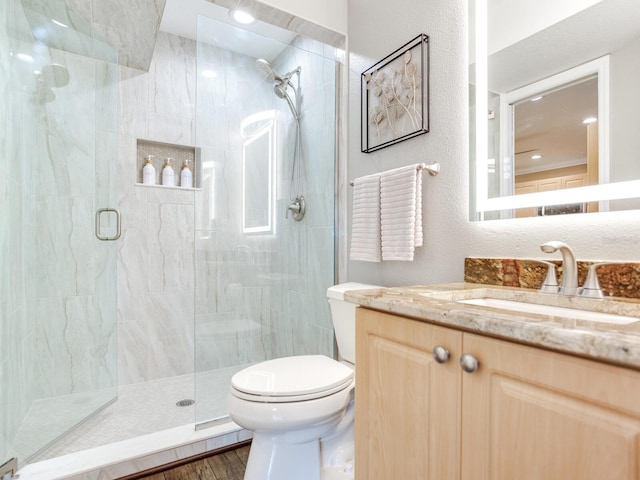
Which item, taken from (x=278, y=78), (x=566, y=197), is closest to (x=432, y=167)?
(x=566, y=197)

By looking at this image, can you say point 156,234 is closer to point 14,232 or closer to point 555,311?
point 14,232

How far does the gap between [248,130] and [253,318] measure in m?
1.17

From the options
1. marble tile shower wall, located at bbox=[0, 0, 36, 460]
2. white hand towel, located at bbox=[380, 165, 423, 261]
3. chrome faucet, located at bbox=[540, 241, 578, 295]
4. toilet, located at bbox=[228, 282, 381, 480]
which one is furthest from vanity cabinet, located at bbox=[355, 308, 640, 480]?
marble tile shower wall, located at bbox=[0, 0, 36, 460]

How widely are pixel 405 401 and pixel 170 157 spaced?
2520 mm

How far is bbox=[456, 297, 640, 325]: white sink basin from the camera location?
0.79 metres

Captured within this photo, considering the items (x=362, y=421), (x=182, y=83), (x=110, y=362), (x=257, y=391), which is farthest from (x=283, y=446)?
(x=182, y=83)

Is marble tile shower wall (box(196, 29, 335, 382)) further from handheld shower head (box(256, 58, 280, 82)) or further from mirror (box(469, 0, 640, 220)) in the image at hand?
mirror (box(469, 0, 640, 220))

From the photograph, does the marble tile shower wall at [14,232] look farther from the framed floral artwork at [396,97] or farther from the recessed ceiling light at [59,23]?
the framed floral artwork at [396,97]

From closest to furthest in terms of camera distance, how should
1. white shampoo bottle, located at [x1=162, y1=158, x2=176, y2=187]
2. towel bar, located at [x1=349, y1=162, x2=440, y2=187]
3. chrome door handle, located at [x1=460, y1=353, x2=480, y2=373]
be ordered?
1. chrome door handle, located at [x1=460, y1=353, x2=480, y2=373]
2. towel bar, located at [x1=349, y1=162, x2=440, y2=187]
3. white shampoo bottle, located at [x1=162, y1=158, x2=176, y2=187]

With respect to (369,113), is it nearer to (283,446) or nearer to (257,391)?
(257,391)

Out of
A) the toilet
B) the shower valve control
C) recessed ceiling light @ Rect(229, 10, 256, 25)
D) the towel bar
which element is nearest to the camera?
the toilet

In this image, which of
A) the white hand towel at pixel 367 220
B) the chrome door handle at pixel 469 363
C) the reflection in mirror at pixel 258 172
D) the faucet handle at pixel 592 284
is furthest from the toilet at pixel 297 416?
the reflection in mirror at pixel 258 172

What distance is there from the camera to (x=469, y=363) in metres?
0.65

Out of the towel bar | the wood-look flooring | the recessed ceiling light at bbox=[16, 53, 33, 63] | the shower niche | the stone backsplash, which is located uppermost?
the recessed ceiling light at bbox=[16, 53, 33, 63]
